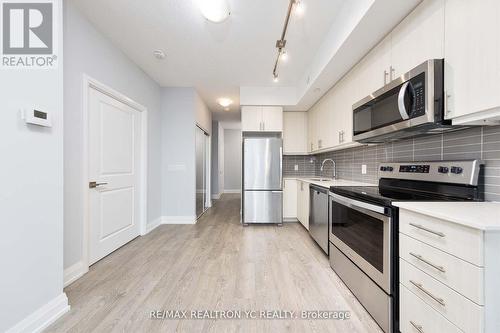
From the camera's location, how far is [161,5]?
2037 mm

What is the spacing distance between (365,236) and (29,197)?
2.32 meters

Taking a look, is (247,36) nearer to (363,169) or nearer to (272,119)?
(272,119)

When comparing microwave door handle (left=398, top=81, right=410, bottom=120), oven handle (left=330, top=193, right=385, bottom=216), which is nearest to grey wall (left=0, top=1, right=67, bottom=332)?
oven handle (left=330, top=193, right=385, bottom=216)

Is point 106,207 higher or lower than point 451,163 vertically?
lower

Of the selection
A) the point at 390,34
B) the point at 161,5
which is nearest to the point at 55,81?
the point at 161,5

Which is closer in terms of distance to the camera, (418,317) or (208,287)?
(418,317)

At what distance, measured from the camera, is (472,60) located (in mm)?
1120

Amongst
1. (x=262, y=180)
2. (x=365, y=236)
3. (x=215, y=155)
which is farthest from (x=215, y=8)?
(x=215, y=155)

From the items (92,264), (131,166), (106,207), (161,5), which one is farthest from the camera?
(131,166)

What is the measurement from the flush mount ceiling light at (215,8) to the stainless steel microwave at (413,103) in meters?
1.53

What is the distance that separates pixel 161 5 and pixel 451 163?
273 centimetres

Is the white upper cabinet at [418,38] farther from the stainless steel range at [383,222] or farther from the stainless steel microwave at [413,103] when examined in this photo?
the stainless steel range at [383,222]

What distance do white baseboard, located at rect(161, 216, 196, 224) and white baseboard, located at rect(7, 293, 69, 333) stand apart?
2408 mm

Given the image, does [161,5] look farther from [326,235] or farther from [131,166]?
[326,235]
